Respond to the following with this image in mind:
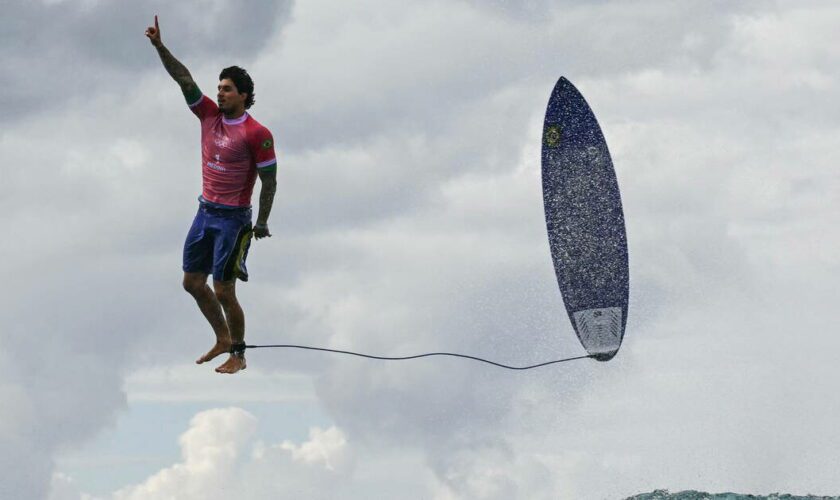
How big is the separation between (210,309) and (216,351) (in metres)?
0.70

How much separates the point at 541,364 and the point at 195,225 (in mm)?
6833

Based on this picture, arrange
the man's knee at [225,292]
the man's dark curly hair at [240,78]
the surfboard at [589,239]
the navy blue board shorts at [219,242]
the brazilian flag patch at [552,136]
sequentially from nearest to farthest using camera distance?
the man's dark curly hair at [240,78]
the navy blue board shorts at [219,242]
the man's knee at [225,292]
the surfboard at [589,239]
the brazilian flag patch at [552,136]

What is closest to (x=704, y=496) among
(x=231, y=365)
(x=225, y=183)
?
(x=231, y=365)

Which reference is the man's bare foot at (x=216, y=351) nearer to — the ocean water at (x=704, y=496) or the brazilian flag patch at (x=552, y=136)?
the brazilian flag patch at (x=552, y=136)

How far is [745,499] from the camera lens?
2095cm

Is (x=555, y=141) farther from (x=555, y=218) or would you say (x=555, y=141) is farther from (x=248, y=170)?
(x=248, y=170)

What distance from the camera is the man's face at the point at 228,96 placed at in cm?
1636

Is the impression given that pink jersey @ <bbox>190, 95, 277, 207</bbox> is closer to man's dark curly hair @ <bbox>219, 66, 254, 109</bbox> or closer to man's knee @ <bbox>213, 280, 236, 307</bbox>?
Answer: man's dark curly hair @ <bbox>219, 66, 254, 109</bbox>

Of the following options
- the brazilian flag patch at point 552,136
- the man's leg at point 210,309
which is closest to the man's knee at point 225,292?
the man's leg at point 210,309

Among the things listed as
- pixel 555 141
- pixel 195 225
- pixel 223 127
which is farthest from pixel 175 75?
pixel 555 141

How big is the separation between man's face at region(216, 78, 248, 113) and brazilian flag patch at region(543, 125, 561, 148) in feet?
23.8

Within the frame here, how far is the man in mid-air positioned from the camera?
16.4 meters

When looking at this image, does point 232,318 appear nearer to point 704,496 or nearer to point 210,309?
point 210,309

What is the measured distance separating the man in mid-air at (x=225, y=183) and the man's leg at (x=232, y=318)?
0.05ft
